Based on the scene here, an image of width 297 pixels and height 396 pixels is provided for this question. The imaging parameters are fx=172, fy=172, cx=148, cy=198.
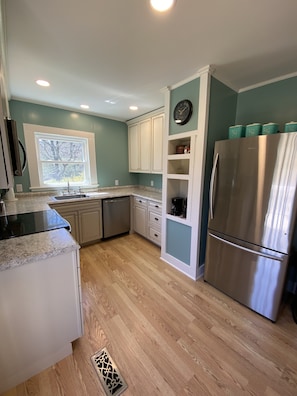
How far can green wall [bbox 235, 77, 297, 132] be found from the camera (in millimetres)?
1909

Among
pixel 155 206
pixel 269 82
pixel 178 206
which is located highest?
pixel 269 82

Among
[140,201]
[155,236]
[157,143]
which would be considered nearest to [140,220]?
[140,201]

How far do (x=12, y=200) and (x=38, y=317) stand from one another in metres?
2.00

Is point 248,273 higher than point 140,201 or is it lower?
lower

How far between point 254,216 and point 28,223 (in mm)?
2108

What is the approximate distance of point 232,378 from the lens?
1.21 m

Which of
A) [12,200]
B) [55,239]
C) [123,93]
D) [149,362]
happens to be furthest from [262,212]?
[12,200]

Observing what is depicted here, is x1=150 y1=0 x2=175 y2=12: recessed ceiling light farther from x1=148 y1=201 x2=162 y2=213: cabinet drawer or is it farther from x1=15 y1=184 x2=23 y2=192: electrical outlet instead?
x1=15 y1=184 x2=23 y2=192: electrical outlet

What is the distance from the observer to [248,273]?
1771 mm

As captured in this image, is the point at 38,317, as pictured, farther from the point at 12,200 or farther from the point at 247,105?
the point at 247,105

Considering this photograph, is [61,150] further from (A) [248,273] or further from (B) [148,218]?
(A) [248,273]

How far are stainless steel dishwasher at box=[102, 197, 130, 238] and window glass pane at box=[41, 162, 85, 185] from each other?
2.83 feet

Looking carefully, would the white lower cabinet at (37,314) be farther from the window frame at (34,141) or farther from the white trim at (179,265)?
the window frame at (34,141)

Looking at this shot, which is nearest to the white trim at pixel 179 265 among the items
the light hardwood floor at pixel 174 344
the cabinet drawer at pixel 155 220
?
the light hardwood floor at pixel 174 344
